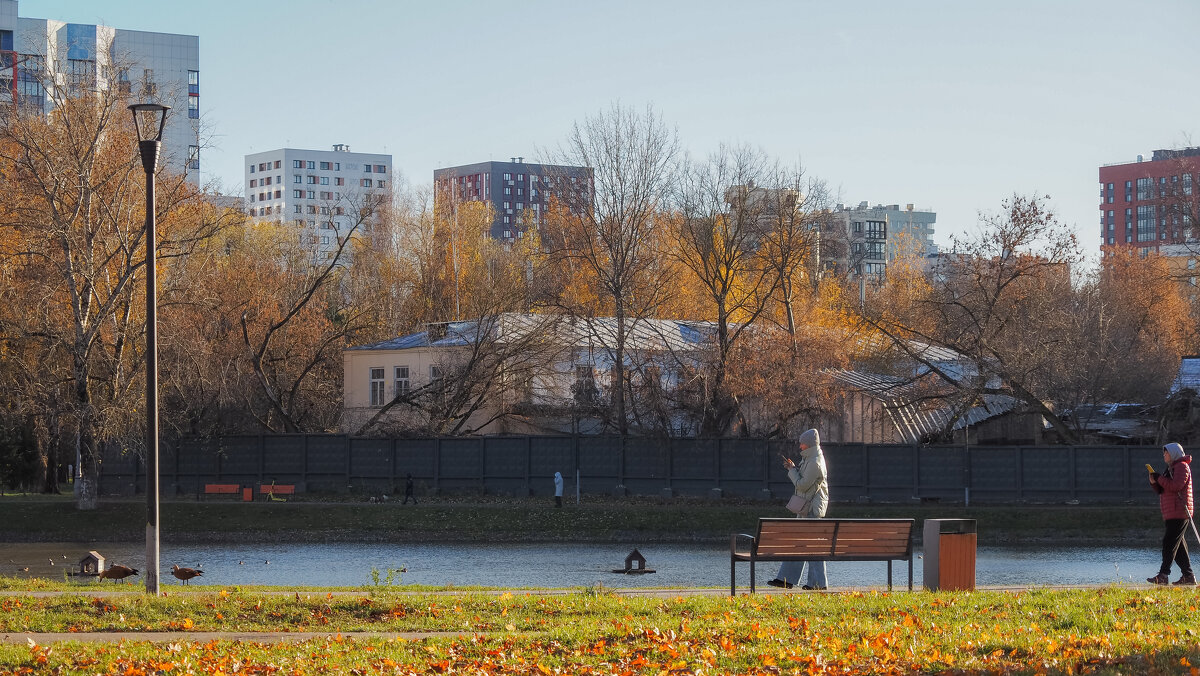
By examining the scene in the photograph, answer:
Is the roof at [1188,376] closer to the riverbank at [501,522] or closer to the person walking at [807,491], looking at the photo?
the riverbank at [501,522]

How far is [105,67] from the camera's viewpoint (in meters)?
37.7

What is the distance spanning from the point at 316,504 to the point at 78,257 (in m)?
10.2

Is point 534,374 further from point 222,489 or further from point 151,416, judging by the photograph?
point 151,416

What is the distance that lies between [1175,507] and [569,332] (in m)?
32.7

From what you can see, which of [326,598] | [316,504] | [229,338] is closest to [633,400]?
[316,504]

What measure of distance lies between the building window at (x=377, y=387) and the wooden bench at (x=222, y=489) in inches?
408

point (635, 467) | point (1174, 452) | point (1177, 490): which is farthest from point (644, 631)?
point (635, 467)

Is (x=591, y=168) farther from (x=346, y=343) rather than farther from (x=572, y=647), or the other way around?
(x=572, y=647)

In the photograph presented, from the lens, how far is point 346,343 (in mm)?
58719

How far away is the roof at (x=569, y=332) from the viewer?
4734 centimetres

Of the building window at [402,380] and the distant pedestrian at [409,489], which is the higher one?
the building window at [402,380]

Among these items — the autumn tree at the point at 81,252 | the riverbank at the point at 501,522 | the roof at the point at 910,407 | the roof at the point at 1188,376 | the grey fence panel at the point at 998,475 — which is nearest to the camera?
the riverbank at the point at 501,522

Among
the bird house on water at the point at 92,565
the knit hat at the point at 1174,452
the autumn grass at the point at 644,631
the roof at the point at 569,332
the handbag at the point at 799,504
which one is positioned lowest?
the bird house on water at the point at 92,565

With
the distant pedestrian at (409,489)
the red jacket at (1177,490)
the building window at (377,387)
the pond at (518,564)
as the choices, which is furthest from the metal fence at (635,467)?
the red jacket at (1177,490)
